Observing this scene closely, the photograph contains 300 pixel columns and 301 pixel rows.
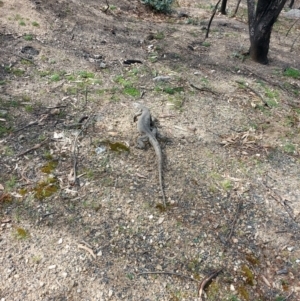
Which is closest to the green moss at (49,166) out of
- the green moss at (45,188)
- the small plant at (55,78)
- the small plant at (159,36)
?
the green moss at (45,188)

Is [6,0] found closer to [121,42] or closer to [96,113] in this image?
[121,42]

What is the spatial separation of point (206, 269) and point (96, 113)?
3.35 meters

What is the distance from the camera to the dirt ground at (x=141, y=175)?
11.4ft

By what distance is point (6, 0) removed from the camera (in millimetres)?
9141

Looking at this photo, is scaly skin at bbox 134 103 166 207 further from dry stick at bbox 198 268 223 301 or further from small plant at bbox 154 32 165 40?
small plant at bbox 154 32 165 40

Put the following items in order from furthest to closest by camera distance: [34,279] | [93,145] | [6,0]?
[6,0]
[93,145]
[34,279]

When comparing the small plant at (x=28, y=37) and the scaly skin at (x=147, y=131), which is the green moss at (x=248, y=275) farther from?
the small plant at (x=28, y=37)

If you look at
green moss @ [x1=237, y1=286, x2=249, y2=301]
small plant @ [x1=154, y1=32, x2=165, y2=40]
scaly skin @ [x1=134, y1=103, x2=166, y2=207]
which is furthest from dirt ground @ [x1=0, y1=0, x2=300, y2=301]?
small plant @ [x1=154, y1=32, x2=165, y2=40]

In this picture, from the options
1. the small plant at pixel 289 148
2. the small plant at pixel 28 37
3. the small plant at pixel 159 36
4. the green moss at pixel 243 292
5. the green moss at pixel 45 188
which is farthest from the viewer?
the small plant at pixel 159 36

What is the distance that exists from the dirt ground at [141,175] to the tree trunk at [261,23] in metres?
0.35

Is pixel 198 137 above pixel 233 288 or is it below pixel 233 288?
above

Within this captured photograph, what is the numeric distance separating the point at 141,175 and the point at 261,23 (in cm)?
564

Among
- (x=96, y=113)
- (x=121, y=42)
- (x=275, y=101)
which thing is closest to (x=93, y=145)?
(x=96, y=113)

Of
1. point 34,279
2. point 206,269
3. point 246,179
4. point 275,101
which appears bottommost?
point 34,279
